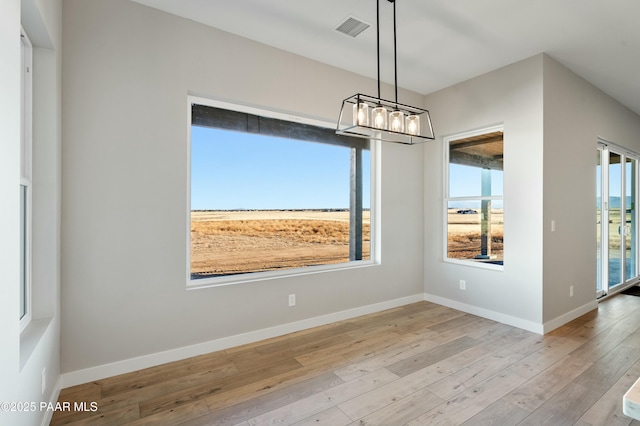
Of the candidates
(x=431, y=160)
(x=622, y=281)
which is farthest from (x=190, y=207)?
(x=622, y=281)

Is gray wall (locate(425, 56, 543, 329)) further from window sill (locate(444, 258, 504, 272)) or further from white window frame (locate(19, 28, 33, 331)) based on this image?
white window frame (locate(19, 28, 33, 331))

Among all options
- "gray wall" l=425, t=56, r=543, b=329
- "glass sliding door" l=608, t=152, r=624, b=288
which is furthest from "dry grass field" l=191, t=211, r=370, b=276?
"glass sliding door" l=608, t=152, r=624, b=288

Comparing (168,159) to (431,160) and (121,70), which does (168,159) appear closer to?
(121,70)

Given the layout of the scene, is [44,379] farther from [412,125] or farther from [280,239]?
[412,125]

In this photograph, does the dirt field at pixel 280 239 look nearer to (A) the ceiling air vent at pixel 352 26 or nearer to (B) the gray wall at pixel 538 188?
(B) the gray wall at pixel 538 188

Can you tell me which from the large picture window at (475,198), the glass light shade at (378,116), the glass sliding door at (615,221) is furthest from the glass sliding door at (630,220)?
the glass light shade at (378,116)

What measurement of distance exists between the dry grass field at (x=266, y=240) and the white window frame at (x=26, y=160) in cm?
119

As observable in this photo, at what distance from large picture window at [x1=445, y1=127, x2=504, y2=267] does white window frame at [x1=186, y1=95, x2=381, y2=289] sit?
104cm

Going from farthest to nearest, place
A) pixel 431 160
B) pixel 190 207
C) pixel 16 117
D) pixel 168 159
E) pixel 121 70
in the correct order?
pixel 431 160, pixel 190 207, pixel 168 159, pixel 121 70, pixel 16 117

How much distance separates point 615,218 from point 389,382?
Result: 5.12 metres

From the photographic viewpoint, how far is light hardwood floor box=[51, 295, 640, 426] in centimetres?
202

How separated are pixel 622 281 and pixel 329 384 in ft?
18.3

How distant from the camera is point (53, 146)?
84.1 inches

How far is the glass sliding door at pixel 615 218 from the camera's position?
4.70 meters
